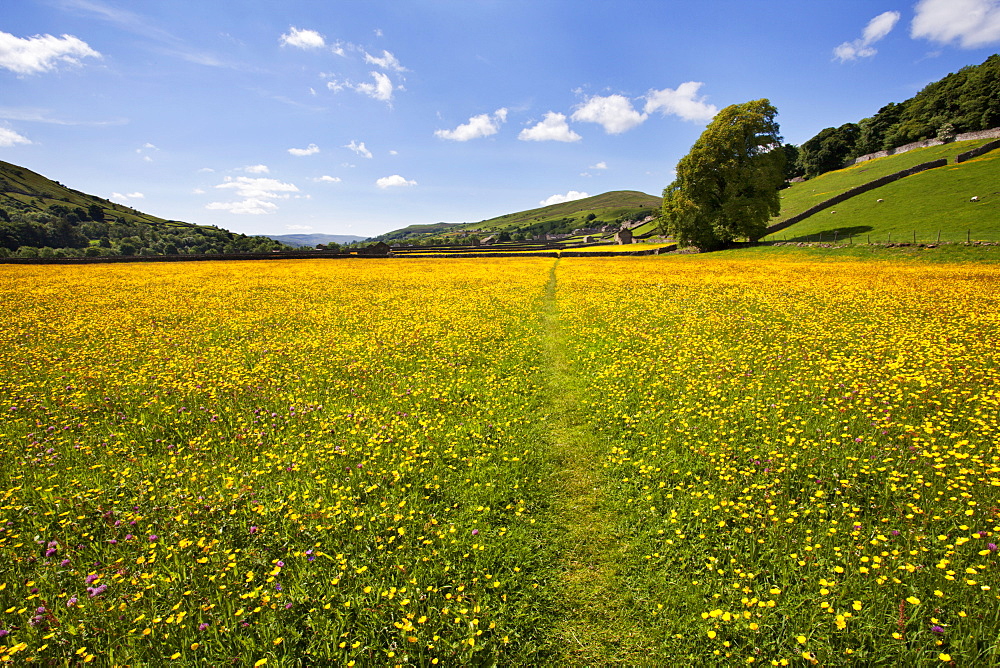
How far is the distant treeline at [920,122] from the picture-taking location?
2739 inches

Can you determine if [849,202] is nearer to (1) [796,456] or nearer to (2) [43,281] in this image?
(1) [796,456]

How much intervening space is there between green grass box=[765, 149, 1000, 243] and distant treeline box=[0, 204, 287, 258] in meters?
101

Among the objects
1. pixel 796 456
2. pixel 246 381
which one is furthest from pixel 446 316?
pixel 796 456

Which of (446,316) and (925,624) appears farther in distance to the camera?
(446,316)

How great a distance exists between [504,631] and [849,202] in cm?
6983

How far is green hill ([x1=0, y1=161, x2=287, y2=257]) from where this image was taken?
349 ft

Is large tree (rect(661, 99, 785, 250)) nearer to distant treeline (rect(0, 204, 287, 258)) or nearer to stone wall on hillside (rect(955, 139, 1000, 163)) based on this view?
stone wall on hillside (rect(955, 139, 1000, 163))

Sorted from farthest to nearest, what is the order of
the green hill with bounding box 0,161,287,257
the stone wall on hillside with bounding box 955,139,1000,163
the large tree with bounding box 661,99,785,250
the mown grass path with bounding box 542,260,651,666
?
the green hill with bounding box 0,161,287,257
the stone wall on hillside with bounding box 955,139,1000,163
the large tree with bounding box 661,99,785,250
the mown grass path with bounding box 542,260,651,666

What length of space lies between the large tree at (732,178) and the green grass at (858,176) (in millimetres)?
15780

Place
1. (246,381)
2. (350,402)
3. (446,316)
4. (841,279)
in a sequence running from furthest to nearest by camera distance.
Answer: (841,279)
(446,316)
(246,381)
(350,402)

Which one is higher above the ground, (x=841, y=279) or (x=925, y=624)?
(x=841, y=279)

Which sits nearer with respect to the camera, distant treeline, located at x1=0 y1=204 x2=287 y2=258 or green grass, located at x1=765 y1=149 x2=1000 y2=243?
green grass, located at x1=765 y1=149 x2=1000 y2=243

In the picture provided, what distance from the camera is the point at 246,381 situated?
1094 centimetres

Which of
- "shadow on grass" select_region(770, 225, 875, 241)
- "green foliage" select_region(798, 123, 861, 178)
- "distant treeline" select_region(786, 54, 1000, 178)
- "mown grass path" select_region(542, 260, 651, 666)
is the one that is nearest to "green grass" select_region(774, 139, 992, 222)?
"distant treeline" select_region(786, 54, 1000, 178)
